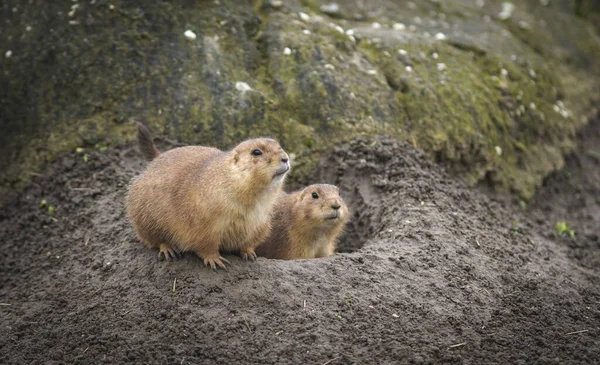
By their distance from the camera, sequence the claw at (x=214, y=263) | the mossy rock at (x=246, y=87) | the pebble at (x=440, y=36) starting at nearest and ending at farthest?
the claw at (x=214, y=263), the mossy rock at (x=246, y=87), the pebble at (x=440, y=36)

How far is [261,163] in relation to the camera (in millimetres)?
6148

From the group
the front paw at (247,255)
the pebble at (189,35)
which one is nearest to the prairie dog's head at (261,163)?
the front paw at (247,255)

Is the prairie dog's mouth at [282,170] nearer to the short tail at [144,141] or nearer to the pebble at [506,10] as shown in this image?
the short tail at [144,141]

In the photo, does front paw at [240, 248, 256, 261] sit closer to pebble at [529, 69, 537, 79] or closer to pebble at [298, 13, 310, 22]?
pebble at [298, 13, 310, 22]

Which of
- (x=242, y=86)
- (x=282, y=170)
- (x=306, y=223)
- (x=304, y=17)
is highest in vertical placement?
(x=282, y=170)

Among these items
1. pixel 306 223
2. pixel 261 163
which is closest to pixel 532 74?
pixel 306 223

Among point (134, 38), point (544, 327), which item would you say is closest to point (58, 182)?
point (134, 38)

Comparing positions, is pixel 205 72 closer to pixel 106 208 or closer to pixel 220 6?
pixel 220 6

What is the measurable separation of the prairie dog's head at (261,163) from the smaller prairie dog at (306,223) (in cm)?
153

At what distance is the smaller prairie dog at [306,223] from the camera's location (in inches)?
303

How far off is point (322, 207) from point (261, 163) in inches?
65.2

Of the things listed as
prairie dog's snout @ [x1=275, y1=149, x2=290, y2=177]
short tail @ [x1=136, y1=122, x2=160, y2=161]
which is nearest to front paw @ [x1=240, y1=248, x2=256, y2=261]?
prairie dog's snout @ [x1=275, y1=149, x2=290, y2=177]

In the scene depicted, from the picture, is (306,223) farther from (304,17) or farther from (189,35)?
(304,17)

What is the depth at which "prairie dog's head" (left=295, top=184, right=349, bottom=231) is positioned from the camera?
25.1ft
